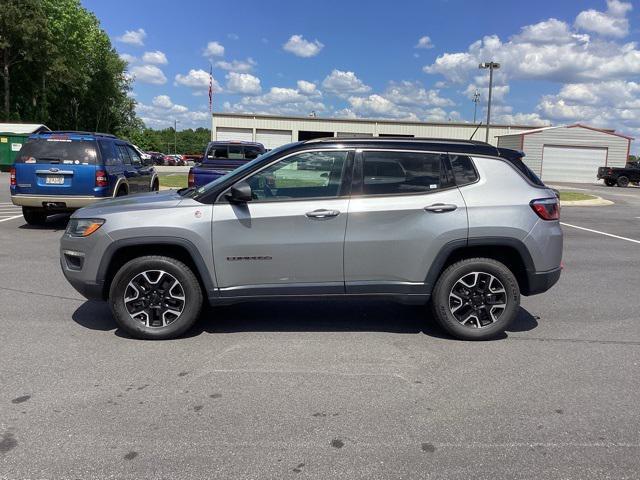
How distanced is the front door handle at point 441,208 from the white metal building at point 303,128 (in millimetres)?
48868

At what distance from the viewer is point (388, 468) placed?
2.98m

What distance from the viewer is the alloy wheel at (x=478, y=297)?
4.98m

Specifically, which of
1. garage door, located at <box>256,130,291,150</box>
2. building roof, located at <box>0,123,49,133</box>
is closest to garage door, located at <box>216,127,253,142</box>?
garage door, located at <box>256,130,291,150</box>

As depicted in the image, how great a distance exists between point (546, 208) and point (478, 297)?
103cm

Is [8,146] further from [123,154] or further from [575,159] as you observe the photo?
[575,159]

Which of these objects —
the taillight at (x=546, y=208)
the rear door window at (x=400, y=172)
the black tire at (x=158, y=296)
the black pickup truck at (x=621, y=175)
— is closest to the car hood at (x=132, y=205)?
the black tire at (x=158, y=296)

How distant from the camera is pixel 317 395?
152 inches

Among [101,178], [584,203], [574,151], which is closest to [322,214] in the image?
[101,178]

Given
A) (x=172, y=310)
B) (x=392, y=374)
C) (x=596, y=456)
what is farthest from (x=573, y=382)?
(x=172, y=310)

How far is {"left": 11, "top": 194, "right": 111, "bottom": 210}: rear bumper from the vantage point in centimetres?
1049

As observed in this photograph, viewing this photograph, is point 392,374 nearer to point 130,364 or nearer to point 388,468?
point 388,468

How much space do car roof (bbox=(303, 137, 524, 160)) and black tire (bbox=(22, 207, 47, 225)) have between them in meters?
8.56

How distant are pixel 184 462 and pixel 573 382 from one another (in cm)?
295

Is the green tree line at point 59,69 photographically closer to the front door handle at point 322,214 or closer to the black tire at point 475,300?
the front door handle at point 322,214
